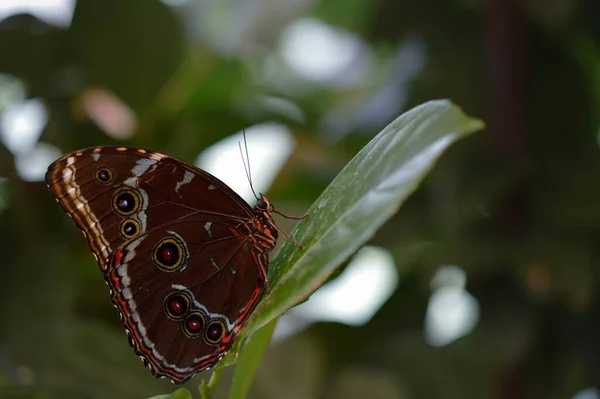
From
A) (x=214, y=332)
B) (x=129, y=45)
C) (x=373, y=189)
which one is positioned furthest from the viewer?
(x=129, y=45)

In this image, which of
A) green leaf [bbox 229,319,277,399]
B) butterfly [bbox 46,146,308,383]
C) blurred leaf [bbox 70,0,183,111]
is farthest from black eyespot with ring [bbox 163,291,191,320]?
blurred leaf [bbox 70,0,183,111]

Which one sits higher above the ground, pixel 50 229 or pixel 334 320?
pixel 50 229

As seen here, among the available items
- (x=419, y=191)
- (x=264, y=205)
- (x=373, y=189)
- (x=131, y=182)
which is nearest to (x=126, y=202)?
(x=131, y=182)

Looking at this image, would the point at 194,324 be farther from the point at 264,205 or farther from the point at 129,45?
the point at 129,45

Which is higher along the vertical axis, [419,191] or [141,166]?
[141,166]

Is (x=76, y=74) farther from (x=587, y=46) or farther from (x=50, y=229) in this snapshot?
(x=587, y=46)

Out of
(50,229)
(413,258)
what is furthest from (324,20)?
(50,229)

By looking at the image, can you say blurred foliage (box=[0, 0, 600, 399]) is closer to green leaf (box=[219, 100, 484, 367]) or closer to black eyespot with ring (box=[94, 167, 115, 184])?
black eyespot with ring (box=[94, 167, 115, 184])
